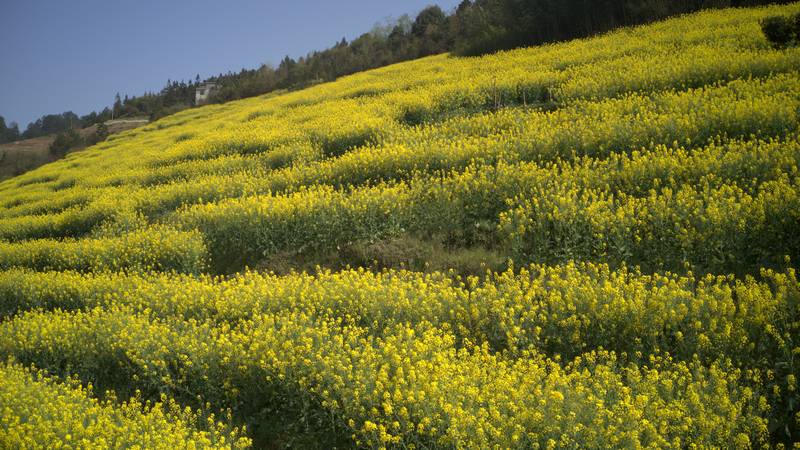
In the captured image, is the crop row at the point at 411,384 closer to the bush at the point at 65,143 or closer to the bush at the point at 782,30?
the bush at the point at 782,30

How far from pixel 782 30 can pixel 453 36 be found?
90.5 feet

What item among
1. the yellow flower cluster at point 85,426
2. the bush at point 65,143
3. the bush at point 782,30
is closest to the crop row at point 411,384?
the yellow flower cluster at point 85,426

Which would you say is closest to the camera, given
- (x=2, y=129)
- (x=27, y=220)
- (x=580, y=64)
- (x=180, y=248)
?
(x=180, y=248)

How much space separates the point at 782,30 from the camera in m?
13.7

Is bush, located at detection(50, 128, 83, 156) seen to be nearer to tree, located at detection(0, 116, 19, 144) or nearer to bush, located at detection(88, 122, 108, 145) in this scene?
bush, located at detection(88, 122, 108, 145)

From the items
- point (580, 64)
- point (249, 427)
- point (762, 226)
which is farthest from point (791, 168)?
point (580, 64)

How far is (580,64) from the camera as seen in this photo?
18203 mm

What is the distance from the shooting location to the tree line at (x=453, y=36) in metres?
24.9

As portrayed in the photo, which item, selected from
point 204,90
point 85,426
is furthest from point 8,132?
point 85,426

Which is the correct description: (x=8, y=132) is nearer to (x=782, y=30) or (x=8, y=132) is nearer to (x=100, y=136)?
(x=100, y=136)

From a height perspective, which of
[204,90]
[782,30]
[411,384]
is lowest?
[411,384]

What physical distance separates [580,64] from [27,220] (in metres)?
19.4

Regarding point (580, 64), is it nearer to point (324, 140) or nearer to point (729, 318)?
point (324, 140)

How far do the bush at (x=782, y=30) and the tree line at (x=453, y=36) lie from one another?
25.9 feet
